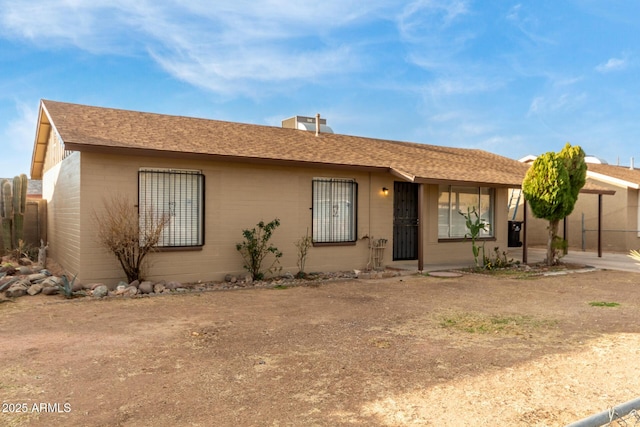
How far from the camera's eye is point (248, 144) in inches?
441

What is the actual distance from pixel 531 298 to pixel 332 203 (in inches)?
203

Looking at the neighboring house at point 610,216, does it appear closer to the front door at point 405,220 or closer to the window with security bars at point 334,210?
the front door at point 405,220

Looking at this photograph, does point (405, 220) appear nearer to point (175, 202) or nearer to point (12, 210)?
point (175, 202)

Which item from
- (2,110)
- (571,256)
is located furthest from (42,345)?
(2,110)

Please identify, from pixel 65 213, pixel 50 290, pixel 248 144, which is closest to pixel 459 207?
pixel 248 144

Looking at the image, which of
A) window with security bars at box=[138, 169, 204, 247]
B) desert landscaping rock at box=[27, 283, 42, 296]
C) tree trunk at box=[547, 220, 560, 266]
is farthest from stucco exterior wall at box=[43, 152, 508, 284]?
tree trunk at box=[547, 220, 560, 266]

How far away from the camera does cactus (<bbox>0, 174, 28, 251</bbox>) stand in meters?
13.5

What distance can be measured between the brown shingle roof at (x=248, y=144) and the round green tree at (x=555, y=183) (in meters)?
1.04

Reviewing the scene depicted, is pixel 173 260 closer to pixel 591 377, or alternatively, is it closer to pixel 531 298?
pixel 531 298

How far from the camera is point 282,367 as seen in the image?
466cm

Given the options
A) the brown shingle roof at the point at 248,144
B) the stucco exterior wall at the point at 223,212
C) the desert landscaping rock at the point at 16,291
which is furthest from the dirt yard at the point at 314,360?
the brown shingle roof at the point at 248,144

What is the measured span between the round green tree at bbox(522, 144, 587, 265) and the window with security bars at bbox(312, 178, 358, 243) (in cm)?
505

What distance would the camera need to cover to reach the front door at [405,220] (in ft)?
43.5

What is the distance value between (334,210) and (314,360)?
23.7 ft
